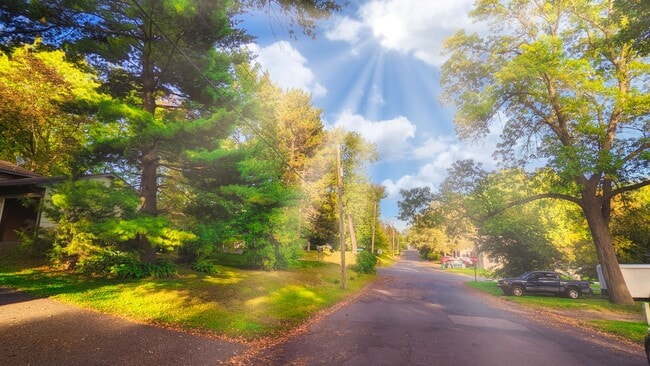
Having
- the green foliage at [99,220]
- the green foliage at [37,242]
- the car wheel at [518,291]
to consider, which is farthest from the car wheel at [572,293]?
the green foliage at [37,242]

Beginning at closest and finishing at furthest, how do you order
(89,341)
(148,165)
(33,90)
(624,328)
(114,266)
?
1. (89,341)
2. (624,328)
3. (114,266)
4. (148,165)
5. (33,90)

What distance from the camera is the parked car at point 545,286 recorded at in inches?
745

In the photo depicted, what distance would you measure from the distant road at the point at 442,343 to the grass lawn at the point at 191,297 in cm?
152

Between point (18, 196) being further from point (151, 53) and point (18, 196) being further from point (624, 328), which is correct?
point (624, 328)

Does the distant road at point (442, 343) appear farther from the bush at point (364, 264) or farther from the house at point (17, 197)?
the house at point (17, 197)

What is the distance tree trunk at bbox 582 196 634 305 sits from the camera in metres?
15.8

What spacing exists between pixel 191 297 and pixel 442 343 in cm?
829

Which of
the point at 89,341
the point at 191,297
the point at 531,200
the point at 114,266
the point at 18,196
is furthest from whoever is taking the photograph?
the point at 18,196

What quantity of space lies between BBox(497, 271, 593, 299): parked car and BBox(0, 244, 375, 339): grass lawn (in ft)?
38.7

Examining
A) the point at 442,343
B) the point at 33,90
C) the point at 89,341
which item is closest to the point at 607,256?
the point at 442,343

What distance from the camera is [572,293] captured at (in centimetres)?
1894

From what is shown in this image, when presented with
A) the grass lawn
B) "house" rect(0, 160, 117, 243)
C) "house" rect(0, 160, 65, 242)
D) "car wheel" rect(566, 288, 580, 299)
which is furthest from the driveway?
"car wheel" rect(566, 288, 580, 299)

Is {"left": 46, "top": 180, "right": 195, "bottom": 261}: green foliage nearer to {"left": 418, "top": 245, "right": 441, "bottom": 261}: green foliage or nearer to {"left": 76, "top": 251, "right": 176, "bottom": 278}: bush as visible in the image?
{"left": 76, "top": 251, "right": 176, "bottom": 278}: bush

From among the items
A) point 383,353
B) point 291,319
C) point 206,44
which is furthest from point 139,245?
point 383,353
